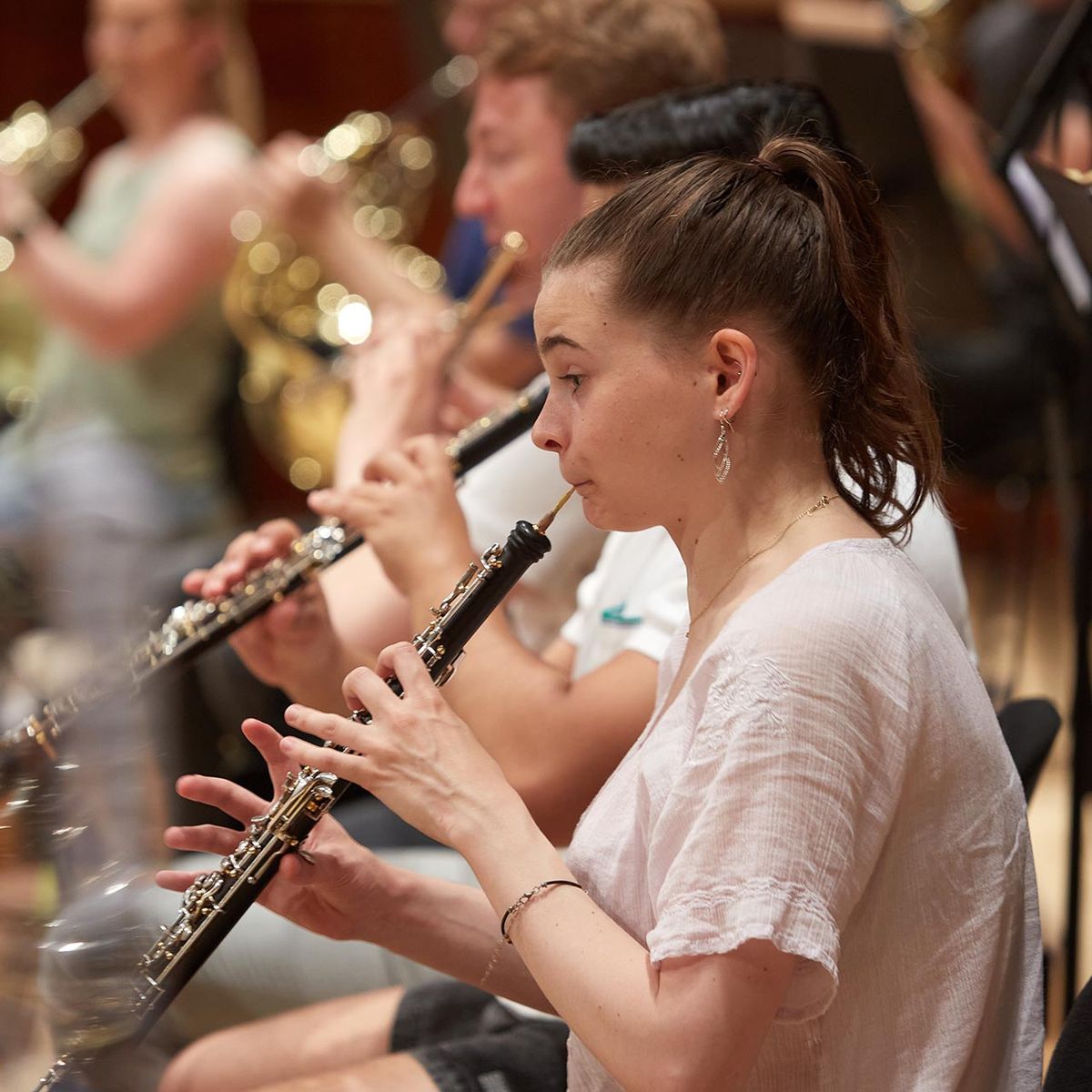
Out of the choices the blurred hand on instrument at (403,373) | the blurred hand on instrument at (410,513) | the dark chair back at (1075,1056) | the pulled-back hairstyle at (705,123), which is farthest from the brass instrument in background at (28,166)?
the dark chair back at (1075,1056)

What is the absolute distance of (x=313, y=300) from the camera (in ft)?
10.3

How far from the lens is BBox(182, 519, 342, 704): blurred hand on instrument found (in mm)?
1437

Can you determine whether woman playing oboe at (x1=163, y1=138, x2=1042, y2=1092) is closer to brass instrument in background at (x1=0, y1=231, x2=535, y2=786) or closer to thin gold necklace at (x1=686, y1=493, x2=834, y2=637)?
→ thin gold necklace at (x1=686, y1=493, x2=834, y2=637)

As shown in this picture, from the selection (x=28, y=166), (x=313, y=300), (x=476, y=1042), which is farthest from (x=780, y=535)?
(x=28, y=166)

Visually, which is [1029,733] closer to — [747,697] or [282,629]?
[747,697]

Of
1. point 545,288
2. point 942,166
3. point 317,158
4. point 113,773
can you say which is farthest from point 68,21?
point 113,773

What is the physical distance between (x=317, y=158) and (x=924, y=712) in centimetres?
247

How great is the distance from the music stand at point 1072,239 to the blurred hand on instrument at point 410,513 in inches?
23.9

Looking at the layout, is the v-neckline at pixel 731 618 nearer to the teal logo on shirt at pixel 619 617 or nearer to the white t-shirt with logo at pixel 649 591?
the white t-shirt with logo at pixel 649 591

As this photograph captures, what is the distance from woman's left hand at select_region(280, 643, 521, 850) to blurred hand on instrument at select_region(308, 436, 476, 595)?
33cm

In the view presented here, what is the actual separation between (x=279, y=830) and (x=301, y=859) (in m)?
0.03

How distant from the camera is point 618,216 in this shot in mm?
999

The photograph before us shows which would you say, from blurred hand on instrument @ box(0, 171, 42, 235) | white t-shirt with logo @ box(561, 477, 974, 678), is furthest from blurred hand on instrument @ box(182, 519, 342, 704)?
blurred hand on instrument @ box(0, 171, 42, 235)

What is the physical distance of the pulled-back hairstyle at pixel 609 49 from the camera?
5.31ft
